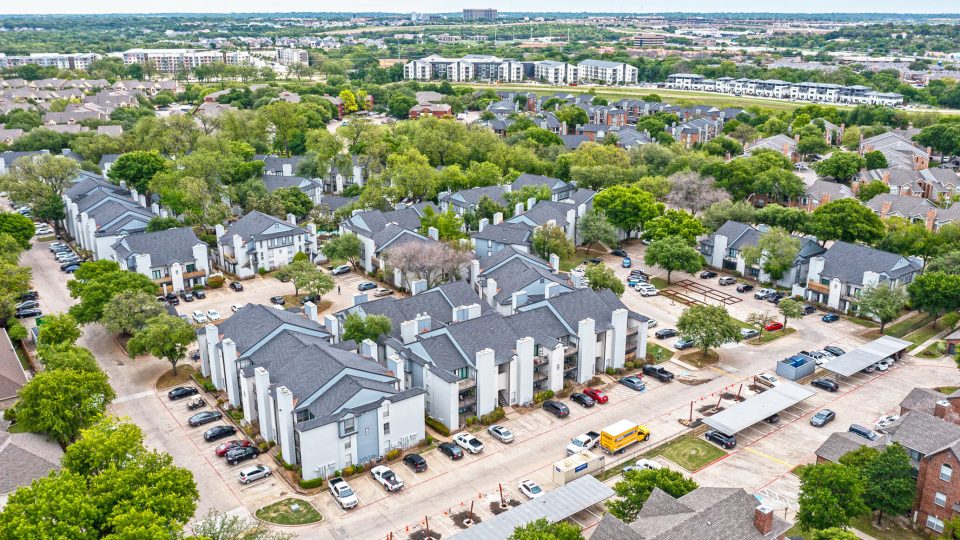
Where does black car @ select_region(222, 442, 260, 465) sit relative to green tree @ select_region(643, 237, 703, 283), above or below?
below

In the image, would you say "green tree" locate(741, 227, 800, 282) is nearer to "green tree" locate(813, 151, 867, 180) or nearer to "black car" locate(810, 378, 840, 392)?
"black car" locate(810, 378, 840, 392)

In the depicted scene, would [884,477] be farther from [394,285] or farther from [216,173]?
[216,173]

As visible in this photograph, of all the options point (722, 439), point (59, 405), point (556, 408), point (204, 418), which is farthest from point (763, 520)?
point (59, 405)

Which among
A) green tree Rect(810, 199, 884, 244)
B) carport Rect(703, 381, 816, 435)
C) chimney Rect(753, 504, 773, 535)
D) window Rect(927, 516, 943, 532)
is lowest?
window Rect(927, 516, 943, 532)

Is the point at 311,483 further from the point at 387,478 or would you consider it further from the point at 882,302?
the point at 882,302

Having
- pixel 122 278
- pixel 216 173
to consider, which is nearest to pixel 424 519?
pixel 122 278

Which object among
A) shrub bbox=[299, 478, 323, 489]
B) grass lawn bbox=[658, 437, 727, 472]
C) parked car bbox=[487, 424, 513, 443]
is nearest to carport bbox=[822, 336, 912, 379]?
grass lawn bbox=[658, 437, 727, 472]
